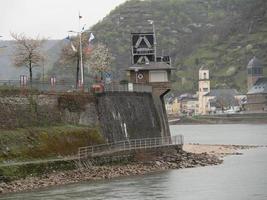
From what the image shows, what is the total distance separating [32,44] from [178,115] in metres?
132

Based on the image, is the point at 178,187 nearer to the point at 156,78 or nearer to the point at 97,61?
the point at 156,78

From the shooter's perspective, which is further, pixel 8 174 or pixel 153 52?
pixel 153 52

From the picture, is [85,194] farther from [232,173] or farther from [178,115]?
[178,115]

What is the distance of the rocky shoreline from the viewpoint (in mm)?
39134

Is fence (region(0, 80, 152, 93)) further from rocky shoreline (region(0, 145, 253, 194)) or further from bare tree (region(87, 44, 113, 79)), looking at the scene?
bare tree (region(87, 44, 113, 79))

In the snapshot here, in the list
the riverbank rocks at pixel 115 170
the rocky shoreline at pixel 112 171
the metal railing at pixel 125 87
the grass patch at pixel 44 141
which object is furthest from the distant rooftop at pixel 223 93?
the grass patch at pixel 44 141

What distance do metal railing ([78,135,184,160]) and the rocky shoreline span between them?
4.03 feet

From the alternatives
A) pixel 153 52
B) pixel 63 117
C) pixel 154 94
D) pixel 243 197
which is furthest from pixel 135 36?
pixel 243 197

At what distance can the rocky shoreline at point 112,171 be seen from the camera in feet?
128

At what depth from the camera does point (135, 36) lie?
230ft

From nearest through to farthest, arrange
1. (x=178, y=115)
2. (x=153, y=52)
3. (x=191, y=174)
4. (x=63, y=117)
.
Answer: (x=191, y=174)
(x=63, y=117)
(x=153, y=52)
(x=178, y=115)

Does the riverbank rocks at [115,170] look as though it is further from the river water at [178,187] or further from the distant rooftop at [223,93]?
the distant rooftop at [223,93]

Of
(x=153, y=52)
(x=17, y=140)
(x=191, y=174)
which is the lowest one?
(x=191, y=174)

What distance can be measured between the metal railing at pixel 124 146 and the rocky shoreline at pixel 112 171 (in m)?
1.23
